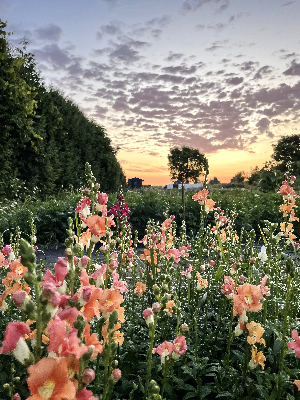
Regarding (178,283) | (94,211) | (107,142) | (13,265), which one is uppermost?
(107,142)

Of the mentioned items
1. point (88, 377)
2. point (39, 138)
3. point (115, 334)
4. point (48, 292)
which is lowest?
point (115, 334)

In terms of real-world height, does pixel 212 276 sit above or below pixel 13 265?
below

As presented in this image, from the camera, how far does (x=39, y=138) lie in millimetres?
11289

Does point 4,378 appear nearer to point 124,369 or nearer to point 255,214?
point 124,369

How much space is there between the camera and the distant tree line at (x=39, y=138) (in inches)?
398

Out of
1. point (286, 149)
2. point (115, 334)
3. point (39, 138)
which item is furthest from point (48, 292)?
point (286, 149)

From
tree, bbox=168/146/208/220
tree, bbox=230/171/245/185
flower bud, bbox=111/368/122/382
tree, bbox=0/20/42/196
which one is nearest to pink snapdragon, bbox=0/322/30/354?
flower bud, bbox=111/368/122/382

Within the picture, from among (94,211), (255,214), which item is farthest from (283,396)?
(255,214)

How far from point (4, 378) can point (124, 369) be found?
0.66 meters

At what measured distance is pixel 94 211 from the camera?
63.6 inches

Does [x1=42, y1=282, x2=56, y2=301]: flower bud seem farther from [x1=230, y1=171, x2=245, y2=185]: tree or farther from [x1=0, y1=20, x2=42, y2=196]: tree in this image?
[x1=230, y1=171, x2=245, y2=185]: tree

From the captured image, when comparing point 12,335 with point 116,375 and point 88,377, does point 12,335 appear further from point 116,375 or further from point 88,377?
point 116,375

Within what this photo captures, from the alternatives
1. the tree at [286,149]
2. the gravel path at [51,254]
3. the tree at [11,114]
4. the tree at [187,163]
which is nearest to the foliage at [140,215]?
the gravel path at [51,254]

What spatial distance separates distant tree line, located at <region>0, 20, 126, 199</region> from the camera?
10.1 metres
